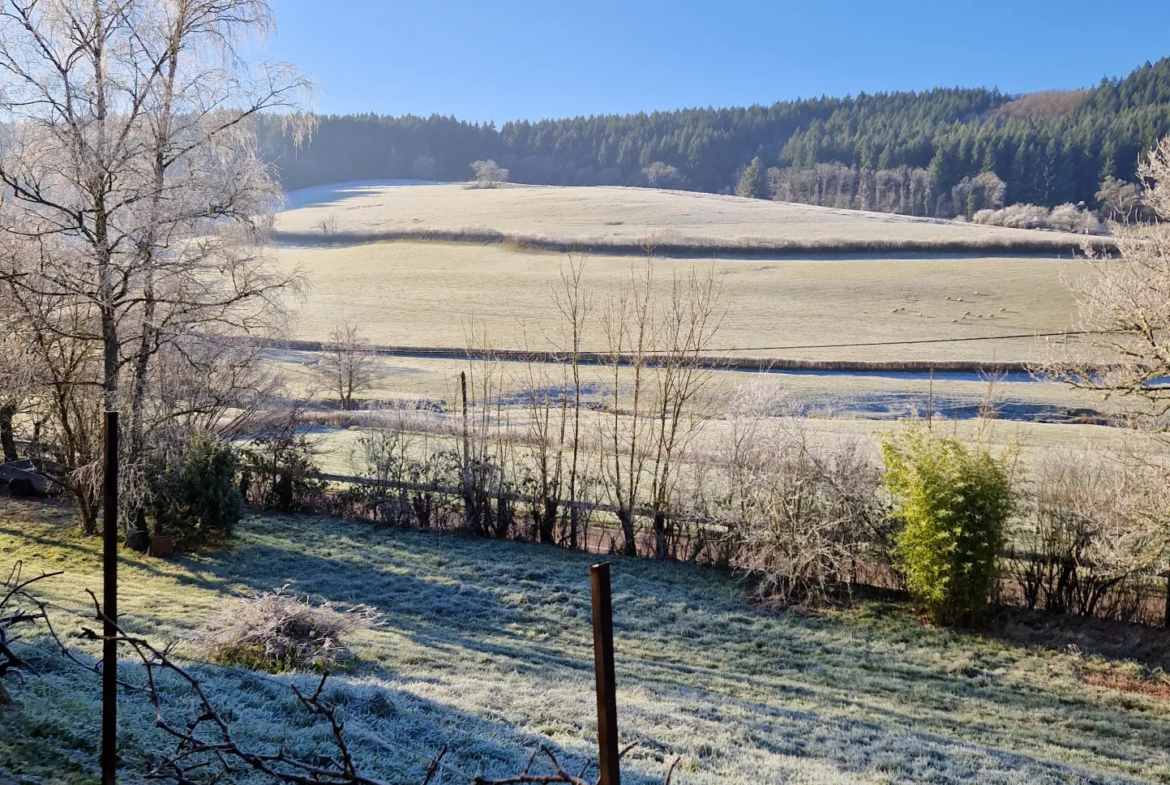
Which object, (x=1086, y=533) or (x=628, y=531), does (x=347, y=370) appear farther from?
(x=1086, y=533)

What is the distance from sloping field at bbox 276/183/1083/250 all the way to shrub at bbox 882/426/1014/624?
44520mm

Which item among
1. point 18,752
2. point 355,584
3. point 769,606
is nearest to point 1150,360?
point 769,606

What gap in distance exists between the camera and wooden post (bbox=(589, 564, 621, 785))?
1.40 m

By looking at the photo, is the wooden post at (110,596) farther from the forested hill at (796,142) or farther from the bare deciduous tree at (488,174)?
the bare deciduous tree at (488,174)

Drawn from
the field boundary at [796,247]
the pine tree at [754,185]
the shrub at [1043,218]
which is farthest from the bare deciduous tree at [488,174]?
the shrub at [1043,218]

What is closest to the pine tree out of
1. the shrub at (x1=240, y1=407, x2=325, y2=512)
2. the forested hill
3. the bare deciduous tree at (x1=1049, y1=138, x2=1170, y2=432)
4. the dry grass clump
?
the forested hill

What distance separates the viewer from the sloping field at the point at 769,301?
3572 cm

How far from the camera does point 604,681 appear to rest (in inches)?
56.6

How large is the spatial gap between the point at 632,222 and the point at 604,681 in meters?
63.9

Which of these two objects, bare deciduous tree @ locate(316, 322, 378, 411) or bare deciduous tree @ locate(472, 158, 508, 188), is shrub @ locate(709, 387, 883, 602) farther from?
bare deciduous tree @ locate(472, 158, 508, 188)

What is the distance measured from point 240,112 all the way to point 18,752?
37.8 feet

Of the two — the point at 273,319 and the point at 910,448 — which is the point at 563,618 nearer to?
the point at 910,448

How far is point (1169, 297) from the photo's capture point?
10.9m

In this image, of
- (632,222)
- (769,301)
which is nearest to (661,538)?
(769,301)
